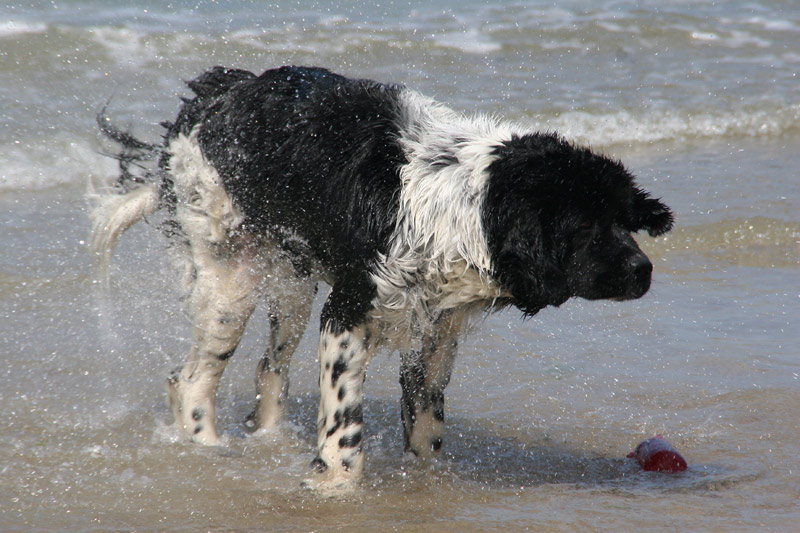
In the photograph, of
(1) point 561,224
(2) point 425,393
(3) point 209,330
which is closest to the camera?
(1) point 561,224

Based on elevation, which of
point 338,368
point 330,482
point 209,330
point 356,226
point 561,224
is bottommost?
point 330,482

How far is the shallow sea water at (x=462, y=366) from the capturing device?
10.8ft

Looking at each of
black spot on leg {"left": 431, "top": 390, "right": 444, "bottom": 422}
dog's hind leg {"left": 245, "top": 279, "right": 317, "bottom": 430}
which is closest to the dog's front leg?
black spot on leg {"left": 431, "top": 390, "right": 444, "bottom": 422}


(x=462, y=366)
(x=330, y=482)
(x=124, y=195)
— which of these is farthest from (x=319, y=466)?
(x=124, y=195)

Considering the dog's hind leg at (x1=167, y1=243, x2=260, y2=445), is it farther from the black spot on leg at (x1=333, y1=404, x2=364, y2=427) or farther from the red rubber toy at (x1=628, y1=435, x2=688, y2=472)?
the red rubber toy at (x1=628, y1=435, x2=688, y2=472)

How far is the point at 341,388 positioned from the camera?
3375 mm

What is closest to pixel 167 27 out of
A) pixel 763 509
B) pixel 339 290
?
pixel 339 290

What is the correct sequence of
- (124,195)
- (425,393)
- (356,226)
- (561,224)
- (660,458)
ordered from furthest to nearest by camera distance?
(124,195)
(425,393)
(660,458)
(356,226)
(561,224)

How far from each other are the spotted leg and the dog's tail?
56.8 inches

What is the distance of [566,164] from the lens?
3.00 metres

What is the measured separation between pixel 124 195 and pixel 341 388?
1.61 meters

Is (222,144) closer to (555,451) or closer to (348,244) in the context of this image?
(348,244)

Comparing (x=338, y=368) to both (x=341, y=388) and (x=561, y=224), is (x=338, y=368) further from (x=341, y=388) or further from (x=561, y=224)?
(x=561, y=224)

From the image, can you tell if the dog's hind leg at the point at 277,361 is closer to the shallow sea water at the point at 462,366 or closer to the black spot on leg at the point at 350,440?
the shallow sea water at the point at 462,366
